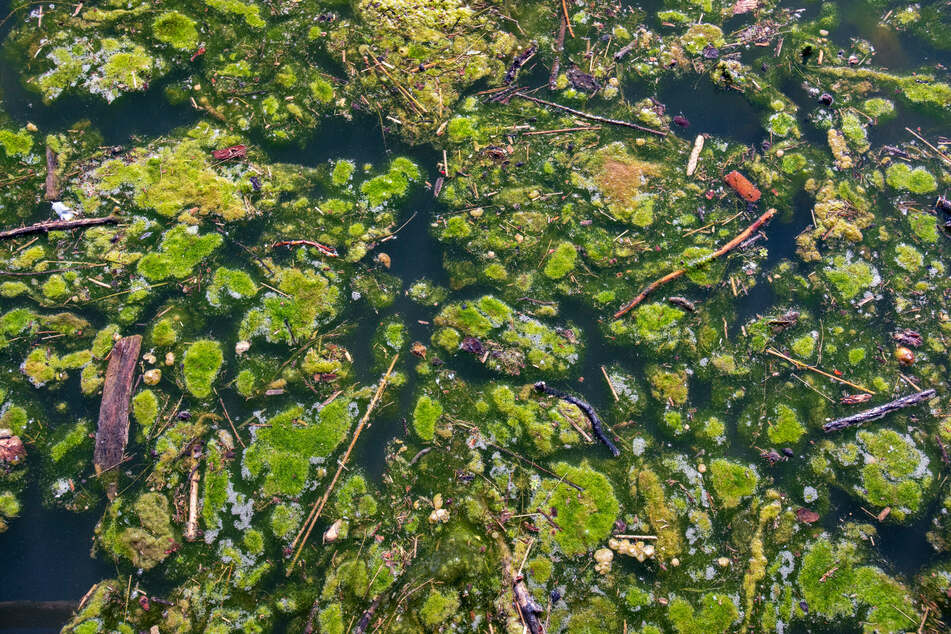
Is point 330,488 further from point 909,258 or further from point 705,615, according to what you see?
point 909,258

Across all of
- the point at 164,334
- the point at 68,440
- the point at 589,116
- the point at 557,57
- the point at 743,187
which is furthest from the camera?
the point at 557,57

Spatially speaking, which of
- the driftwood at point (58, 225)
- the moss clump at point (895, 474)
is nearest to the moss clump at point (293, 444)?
the driftwood at point (58, 225)

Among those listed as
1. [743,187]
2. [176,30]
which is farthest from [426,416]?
[176,30]

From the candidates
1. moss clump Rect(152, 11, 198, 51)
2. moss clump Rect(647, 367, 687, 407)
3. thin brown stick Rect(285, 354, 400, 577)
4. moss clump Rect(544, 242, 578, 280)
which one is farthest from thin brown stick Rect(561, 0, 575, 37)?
thin brown stick Rect(285, 354, 400, 577)

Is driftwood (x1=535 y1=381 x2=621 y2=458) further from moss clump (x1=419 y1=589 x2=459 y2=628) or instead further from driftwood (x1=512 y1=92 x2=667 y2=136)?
driftwood (x1=512 y1=92 x2=667 y2=136)

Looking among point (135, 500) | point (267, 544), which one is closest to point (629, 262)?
point (267, 544)

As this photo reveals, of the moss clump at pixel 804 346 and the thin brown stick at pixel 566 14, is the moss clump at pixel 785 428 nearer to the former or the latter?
the moss clump at pixel 804 346

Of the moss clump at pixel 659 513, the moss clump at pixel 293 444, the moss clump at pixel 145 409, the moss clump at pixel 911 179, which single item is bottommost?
the moss clump at pixel 659 513
